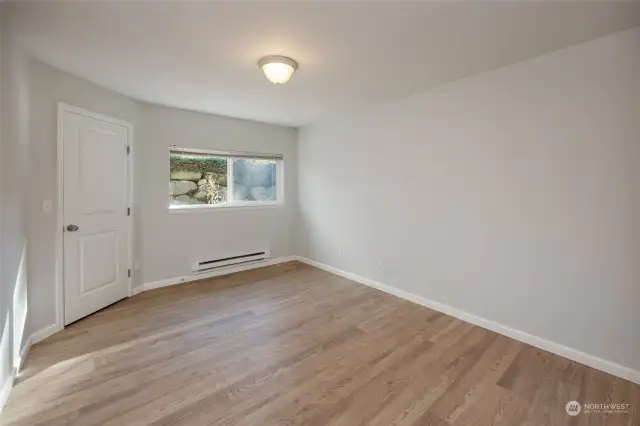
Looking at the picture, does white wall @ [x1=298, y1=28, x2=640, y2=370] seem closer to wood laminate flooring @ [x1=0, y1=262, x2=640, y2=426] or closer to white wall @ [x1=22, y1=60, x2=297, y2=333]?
wood laminate flooring @ [x1=0, y1=262, x2=640, y2=426]

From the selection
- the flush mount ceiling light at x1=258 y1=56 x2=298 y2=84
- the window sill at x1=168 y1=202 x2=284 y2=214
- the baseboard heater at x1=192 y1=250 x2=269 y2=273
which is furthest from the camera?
the baseboard heater at x1=192 y1=250 x2=269 y2=273

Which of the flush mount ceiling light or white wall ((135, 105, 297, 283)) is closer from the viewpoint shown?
the flush mount ceiling light

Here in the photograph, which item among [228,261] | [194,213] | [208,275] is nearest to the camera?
[194,213]

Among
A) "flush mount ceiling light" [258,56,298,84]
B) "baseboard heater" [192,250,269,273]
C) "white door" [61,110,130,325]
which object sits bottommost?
"baseboard heater" [192,250,269,273]

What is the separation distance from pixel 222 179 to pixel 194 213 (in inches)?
26.7

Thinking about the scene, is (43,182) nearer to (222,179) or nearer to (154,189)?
(154,189)

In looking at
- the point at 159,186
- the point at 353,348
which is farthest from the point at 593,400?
the point at 159,186

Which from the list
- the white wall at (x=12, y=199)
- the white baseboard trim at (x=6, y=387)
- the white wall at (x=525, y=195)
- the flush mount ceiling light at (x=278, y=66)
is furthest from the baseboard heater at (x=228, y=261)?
the flush mount ceiling light at (x=278, y=66)

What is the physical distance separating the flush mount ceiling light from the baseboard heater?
279 centimetres

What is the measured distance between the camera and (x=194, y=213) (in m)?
4.12

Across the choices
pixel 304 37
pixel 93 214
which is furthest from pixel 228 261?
pixel 304 37

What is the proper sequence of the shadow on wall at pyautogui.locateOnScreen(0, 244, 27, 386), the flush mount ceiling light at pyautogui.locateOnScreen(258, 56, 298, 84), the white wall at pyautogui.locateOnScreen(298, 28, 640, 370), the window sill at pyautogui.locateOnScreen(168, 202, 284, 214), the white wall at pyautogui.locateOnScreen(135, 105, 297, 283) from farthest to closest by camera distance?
the window sill at pyautogui.locateOnScreen(168, 202, 284, 214)
the white wall at pyautogui.locateOnScreen(135, 105, 297, 283)
the flush mount ceiling light at pyautogui.locateOnScreen(258, 56, 298, 84)
the white wall at pyautogui.locateOnScreen(298, 28, 640, 370)
the shadow on wall at pyautogui.locateOnScreen(0, 244, 27, 386)

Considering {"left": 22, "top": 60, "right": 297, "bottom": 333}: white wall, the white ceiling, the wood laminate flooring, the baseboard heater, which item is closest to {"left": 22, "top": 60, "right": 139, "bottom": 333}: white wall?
{"left": 22, "top": 60, "right": 297, "bottom": 333}: white wall

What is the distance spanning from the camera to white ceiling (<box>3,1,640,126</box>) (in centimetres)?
176
